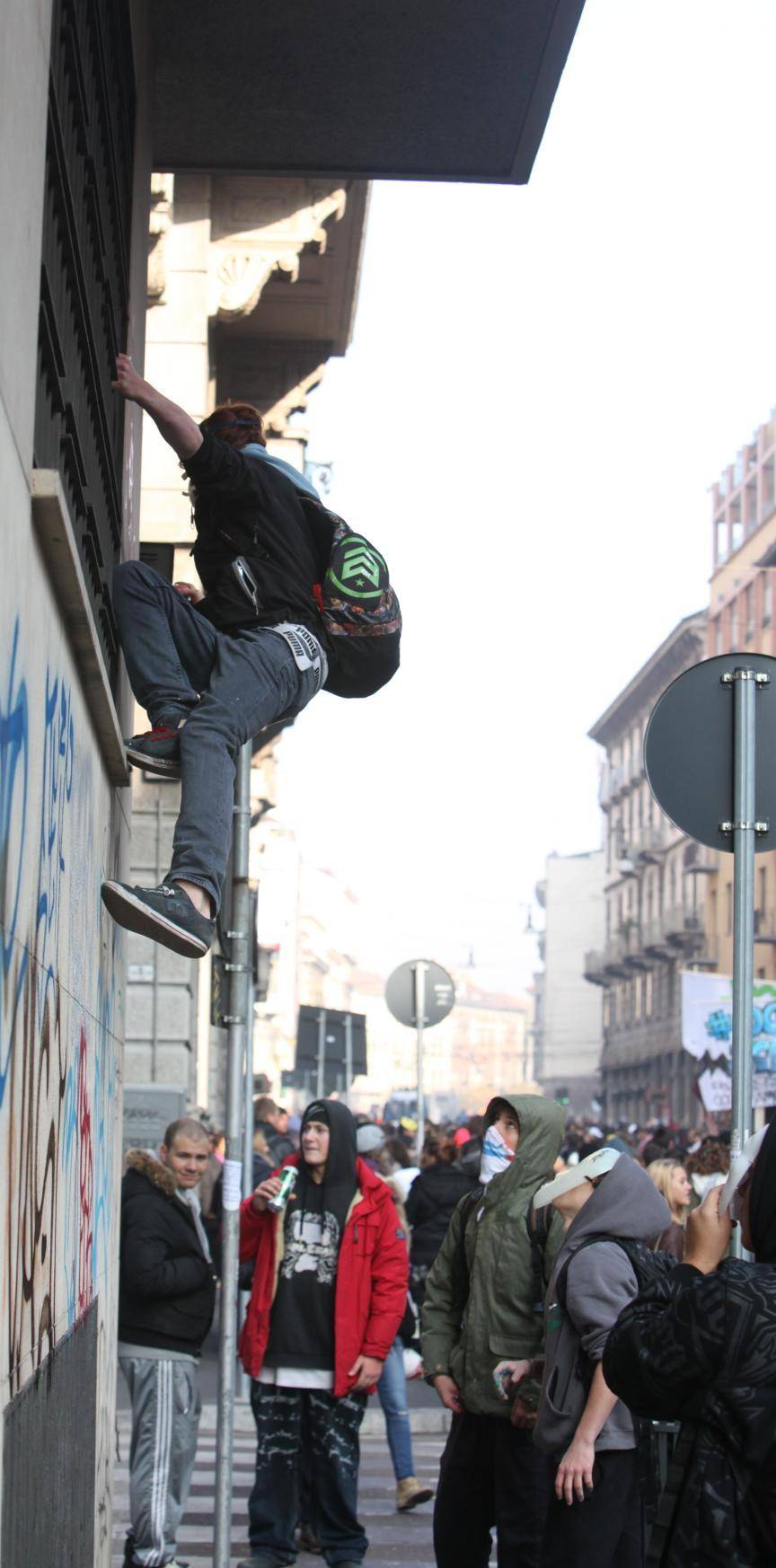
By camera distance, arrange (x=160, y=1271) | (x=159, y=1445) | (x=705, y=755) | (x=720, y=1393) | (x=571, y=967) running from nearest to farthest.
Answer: (x=720, y=1393)
(x=705, y=755)
(x=159, y=1445)
(x=160, y=1271)
(x=571, y=967)

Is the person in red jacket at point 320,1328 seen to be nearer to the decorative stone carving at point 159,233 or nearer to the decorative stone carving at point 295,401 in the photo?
the decorative stone carving at point 159,233

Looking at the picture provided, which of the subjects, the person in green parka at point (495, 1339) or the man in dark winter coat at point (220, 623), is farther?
the person in green parka at point (495, 1339)

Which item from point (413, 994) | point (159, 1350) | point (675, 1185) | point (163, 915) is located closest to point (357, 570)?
point (163, 915)

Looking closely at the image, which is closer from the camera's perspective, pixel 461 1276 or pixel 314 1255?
pixel 461 1276

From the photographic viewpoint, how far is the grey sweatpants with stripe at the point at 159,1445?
8.10 metres

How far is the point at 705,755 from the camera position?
643 centimetres

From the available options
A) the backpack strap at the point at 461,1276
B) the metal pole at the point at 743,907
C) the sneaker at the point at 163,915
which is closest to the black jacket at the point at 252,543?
the sneaker at the point at 163,915

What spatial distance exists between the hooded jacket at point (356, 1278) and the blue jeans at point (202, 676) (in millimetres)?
4008

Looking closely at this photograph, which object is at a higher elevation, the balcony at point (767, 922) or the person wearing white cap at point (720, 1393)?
the balcony at point (767, 922)

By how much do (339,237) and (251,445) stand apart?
1658cm

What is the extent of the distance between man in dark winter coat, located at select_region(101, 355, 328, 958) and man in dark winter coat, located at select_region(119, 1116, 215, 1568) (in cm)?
336

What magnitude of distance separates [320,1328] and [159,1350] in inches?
31.7

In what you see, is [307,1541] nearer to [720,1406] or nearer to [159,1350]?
[159,1350]

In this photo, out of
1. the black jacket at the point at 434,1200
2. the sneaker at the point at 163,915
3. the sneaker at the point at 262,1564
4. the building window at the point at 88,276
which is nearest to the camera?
the building window at the point at 88,276
